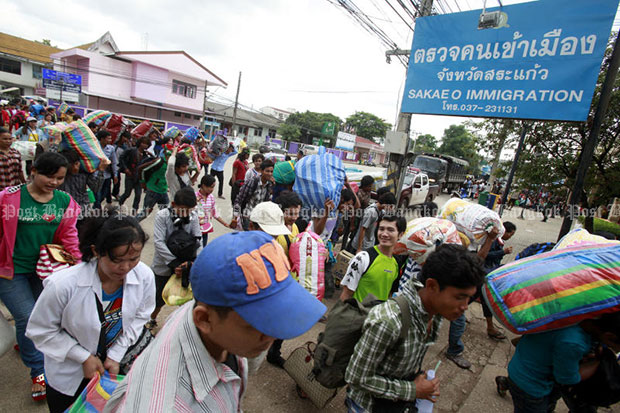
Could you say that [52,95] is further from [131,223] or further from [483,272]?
[483,272]

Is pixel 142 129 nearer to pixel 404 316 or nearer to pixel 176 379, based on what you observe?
pixel 404 316

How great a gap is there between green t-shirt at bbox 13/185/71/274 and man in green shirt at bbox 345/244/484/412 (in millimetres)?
2304

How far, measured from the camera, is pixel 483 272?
1633mm

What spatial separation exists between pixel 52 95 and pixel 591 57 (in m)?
31.0

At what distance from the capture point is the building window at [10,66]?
30.5 meters

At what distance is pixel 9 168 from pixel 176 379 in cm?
415

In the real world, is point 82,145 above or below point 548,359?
above

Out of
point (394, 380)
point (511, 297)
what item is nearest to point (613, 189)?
point (511, 297)

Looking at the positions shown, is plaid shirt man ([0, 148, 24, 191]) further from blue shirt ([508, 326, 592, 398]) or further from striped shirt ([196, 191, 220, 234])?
blue shirt ([508, 326, 592, 398])

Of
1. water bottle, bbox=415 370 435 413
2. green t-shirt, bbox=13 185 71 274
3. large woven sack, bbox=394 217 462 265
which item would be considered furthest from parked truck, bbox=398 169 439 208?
green t-shirt, bbox=13 185 71 274

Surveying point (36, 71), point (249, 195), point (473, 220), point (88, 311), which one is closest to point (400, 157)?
point (473, 220)

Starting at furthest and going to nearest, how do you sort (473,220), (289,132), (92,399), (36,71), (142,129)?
(289,132)
(36,71)
(142,129)
(473,220)
(92,399)

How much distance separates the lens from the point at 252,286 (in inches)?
33.0

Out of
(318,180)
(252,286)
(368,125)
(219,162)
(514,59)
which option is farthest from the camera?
(368,125)
